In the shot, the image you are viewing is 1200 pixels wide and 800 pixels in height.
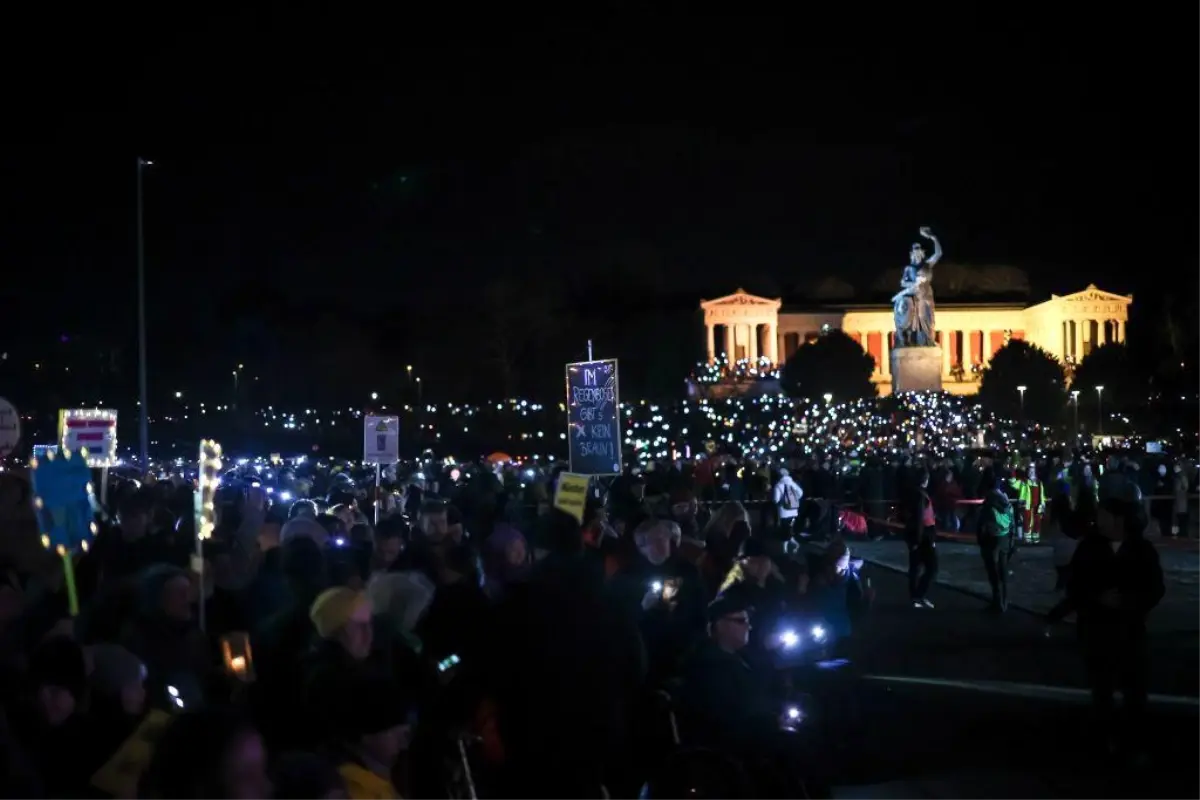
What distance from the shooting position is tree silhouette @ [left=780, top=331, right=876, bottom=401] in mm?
98562

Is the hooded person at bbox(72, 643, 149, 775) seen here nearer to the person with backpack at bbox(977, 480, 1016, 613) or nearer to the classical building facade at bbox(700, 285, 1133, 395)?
the person with backpack at bbox(977, 480, 1016, 613)

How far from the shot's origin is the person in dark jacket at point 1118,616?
9.38 meters

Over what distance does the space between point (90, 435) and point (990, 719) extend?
9711 millimetres

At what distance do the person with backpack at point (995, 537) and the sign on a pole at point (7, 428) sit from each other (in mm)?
10455

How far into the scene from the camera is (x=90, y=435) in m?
15.9

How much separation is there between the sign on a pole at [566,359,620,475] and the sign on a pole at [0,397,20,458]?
5.16 m

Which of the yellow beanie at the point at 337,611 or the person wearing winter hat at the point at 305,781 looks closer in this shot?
the person wearing winter hat at the point at 305,781

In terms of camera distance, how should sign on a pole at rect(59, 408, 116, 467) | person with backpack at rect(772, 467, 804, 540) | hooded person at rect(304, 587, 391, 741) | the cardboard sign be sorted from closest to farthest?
hooded person at rect(304, 587, 391, 741) → the cardboard sign → sign on a pole at rect(59, 408, 116, 467) → person with backpack at rect(772, 467, 804, 540)

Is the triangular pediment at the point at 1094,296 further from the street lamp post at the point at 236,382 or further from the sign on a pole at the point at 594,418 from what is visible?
the sign on a pole at the point at 594,418

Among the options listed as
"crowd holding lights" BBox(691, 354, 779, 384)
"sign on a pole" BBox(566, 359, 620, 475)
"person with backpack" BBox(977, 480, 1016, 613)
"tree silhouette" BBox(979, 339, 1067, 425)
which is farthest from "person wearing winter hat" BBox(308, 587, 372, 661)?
"tree silhouette" BBox(979, 339, 1067, 425)

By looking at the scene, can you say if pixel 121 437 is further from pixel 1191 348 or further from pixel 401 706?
pixel 401 706

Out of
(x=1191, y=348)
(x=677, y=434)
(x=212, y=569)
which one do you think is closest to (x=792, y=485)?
(x=212, y=569)

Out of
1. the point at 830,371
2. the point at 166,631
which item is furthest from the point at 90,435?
the point at 830,371

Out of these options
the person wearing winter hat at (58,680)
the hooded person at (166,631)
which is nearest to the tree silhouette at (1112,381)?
the hooded person at (166,631)
